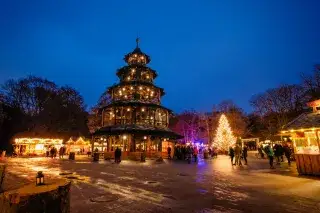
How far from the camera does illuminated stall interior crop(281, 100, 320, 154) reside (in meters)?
13.2

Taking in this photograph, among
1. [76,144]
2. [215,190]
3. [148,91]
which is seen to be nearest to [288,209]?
[215,190]

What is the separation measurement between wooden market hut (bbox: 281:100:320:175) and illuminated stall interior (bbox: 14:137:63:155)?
4378 cm

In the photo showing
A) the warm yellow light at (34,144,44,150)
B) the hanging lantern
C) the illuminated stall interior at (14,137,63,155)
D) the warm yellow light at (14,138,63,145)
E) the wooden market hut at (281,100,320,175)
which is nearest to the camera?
the hanging lantern

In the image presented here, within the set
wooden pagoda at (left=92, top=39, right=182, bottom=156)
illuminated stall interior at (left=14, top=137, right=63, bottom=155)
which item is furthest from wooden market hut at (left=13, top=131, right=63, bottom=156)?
wooden pagoda at (left=92, top=39, right=182, bottom=156)

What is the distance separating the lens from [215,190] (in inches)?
348

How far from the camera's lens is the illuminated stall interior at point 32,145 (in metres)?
42.4

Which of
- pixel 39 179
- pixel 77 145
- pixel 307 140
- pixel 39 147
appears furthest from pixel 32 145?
pixel 307 140

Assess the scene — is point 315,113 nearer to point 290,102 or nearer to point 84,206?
point 84,206

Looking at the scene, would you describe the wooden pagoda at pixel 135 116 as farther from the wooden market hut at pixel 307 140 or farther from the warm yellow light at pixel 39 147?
the wooden market hut at pixel 307 140

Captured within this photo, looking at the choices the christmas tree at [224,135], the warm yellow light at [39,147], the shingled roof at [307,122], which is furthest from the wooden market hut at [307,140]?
the warm yellow light at [39,147]

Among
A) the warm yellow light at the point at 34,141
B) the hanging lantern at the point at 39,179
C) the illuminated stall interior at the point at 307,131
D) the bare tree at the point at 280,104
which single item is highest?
the bare tree at the point at 280,104

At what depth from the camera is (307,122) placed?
13844 mm

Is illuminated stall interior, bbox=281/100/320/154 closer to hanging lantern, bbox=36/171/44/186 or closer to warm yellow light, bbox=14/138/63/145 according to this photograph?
hanging lantern, bbox=36/171/44/186

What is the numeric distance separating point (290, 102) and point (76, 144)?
156 ft
